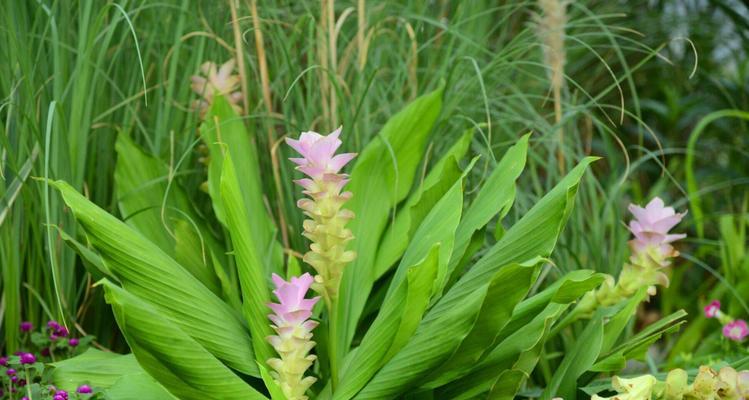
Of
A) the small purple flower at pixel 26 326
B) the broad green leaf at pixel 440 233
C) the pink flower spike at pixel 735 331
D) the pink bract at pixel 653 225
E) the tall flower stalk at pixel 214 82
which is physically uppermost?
the tall flower stalk at pixel 214 82

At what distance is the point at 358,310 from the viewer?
4.65ft

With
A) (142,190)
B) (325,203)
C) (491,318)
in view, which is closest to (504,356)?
(491,318)

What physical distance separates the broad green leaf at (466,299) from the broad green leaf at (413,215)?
6.5 inches

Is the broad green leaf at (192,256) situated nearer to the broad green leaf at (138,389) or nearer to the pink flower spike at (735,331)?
the broad green leaf at (138,389)

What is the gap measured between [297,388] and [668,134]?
8.41ft

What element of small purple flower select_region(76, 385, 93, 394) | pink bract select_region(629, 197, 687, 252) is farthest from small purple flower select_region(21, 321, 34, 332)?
pink bract select_region(629, 197, 687, 252)

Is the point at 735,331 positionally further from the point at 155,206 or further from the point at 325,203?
the point at 155,206

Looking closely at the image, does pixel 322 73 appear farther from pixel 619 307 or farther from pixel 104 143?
pixel 619 307

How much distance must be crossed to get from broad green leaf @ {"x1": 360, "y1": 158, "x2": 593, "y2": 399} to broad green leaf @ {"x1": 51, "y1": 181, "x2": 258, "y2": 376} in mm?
202

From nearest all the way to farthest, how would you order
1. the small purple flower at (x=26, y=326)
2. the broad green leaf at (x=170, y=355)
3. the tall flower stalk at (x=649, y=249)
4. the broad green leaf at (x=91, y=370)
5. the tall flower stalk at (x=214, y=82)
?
1. the broad green leaf at (x=170, y=355)
2. the broad green leaf at (x=91, y=370)
3. the tall flower stalk at (x=649, y=249)
4. the small purple flower at (x=26, y=326)
5. the tall flower stalk at (x=214, y=82)

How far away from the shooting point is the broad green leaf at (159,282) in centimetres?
118

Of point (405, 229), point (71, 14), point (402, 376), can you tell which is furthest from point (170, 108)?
point (402, 376)

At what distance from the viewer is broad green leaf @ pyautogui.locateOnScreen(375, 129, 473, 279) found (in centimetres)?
146

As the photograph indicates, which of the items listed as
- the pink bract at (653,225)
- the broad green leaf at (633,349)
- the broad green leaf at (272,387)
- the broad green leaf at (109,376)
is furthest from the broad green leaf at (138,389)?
the pink bract at (653,225)
